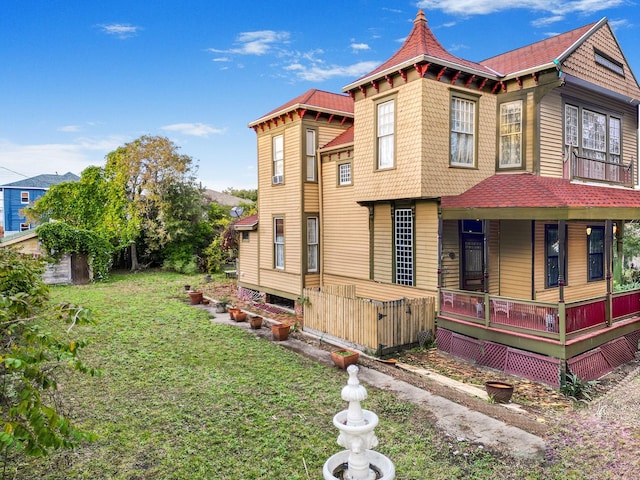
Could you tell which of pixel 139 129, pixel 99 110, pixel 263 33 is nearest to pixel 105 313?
pixel 139 129

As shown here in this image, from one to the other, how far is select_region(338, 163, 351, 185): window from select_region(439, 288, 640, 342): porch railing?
6023mm

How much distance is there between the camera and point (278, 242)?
18.2 metres

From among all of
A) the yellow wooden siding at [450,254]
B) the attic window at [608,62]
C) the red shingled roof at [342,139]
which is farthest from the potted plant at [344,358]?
the attic window at [608,62]

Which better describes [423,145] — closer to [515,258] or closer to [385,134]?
[385,134]

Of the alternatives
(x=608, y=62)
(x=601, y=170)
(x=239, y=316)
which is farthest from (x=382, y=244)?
(x=608, y=62)

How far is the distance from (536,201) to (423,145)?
10.7 ft

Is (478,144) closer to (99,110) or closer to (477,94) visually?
(477,94)

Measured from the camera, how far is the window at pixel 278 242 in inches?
712

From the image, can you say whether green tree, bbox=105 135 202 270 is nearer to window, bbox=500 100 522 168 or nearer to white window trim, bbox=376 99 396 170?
white window trim, bbox=376 99 396 170

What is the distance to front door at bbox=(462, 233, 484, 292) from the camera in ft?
42.5

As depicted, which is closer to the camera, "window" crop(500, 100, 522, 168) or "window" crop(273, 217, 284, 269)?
"window" crop(500, 100, 522, 168)

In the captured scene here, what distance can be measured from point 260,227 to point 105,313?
23.5 feet

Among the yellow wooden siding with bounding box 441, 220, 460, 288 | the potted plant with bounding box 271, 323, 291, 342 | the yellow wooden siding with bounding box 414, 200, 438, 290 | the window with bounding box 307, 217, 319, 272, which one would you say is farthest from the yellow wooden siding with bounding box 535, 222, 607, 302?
the window with bounding box 307, 217, 319, 272

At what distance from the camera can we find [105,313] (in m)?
16.4
